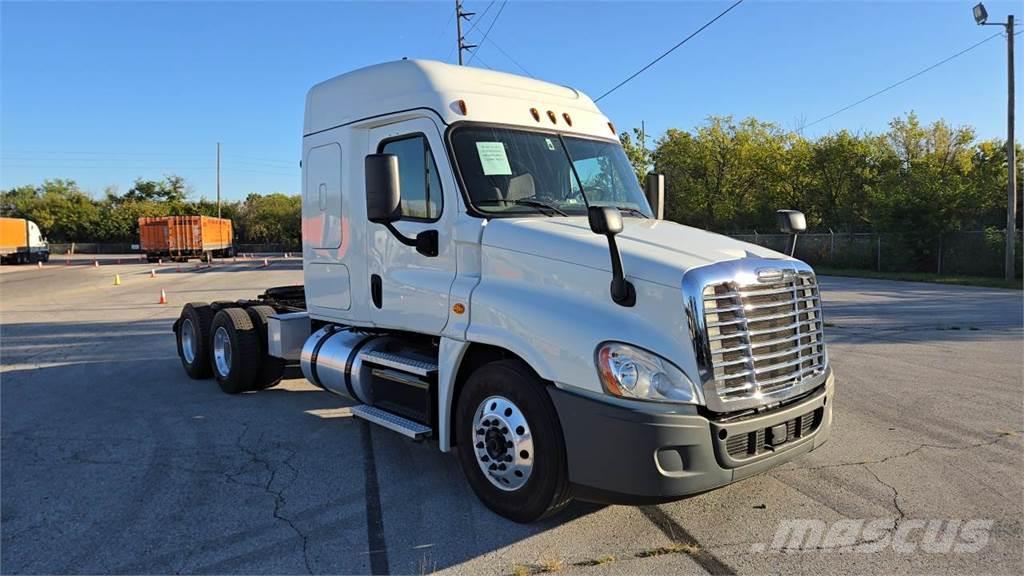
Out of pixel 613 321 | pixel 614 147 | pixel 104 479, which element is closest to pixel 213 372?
pixel 104 479

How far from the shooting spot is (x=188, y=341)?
27.9 feet

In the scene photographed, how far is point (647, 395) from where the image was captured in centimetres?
349

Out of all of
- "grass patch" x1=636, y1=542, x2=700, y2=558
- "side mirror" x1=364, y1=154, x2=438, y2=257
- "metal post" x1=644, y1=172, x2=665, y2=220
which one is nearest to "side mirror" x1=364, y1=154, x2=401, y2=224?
"side mirror" x1=364, y1=154, x2=438, y2=257

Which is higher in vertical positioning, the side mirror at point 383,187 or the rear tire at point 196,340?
the side mirror at point 383,187

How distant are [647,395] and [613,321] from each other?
44cm

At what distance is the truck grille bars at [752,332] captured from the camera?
3504 millimetres

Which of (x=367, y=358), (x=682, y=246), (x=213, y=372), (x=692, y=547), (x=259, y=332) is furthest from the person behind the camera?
(x=213, y=372)

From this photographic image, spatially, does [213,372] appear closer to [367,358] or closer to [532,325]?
[367,358]

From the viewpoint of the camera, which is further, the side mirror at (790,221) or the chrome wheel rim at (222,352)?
the chrome wheel rim at (222,352)

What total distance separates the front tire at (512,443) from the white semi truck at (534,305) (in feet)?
0.04

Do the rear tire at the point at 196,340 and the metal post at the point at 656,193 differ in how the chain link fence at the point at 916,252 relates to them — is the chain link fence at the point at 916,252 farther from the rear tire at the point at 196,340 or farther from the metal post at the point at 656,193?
the rear tire at the point at 196,340

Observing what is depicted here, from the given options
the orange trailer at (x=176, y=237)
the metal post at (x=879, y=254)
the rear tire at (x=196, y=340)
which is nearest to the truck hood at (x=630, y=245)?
the rear tire at (x=196, y=340)

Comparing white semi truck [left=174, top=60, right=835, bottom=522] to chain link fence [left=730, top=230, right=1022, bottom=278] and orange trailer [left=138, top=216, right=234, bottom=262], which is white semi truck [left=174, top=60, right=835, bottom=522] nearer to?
chain link fence [left=730, top=230, right=1022, bottom=278]

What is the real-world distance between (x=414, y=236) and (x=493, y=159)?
826mm
